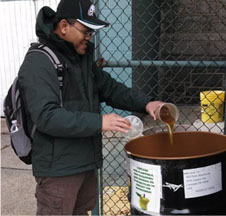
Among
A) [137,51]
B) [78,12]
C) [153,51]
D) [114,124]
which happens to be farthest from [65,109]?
[153,51]

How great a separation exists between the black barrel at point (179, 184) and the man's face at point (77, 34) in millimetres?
681

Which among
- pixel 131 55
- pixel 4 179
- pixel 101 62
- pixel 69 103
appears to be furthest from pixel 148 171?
pixel 131 55

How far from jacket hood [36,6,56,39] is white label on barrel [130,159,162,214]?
0.85 m

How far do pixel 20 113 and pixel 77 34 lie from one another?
0.55 metres

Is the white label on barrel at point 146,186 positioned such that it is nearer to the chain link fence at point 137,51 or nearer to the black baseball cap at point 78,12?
the chain link fence at point 137,51

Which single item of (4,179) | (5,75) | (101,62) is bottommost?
(4,179)

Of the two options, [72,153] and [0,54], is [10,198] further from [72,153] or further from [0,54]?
[0,54]

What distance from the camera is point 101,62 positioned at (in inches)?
113

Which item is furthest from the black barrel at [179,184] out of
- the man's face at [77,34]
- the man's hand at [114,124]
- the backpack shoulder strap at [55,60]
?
the man's face at [77,34]

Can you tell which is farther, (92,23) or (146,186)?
(92,23)

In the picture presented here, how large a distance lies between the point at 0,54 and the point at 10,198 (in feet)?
10.2

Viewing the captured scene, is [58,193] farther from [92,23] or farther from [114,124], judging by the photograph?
[92,23]

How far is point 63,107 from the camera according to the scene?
2217mm

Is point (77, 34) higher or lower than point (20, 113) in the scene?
higher
